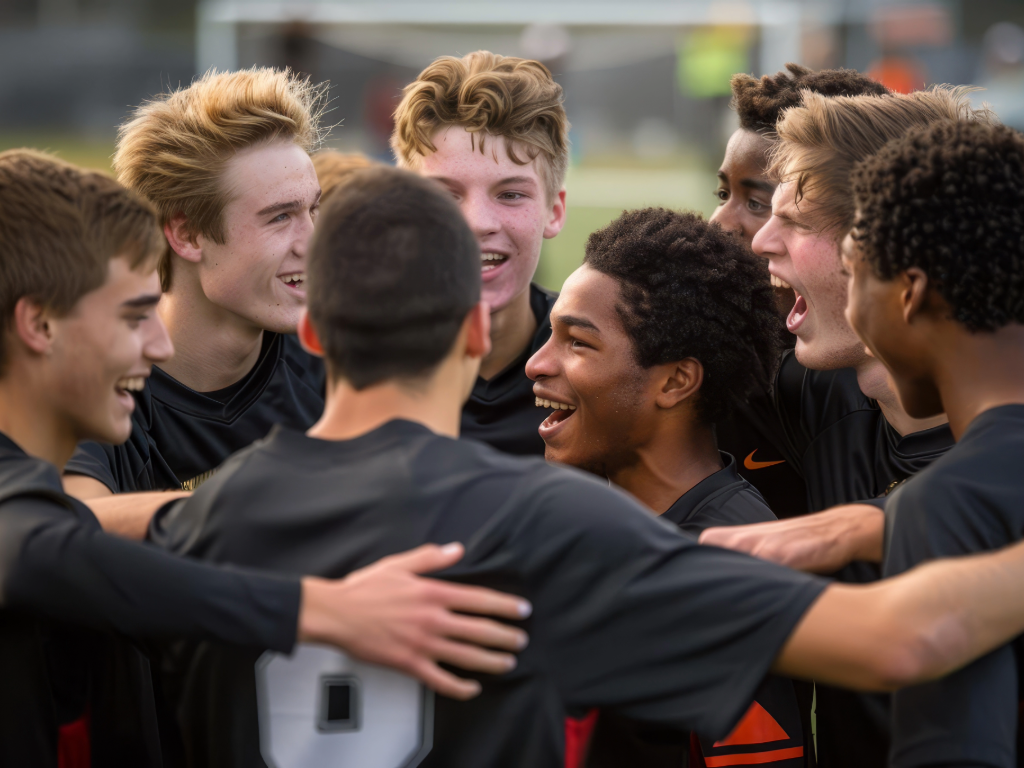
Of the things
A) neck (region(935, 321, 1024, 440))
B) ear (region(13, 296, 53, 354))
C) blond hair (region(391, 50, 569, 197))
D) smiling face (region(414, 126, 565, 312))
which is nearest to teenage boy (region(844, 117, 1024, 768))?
neck (region(935, 321, 1024, 440))

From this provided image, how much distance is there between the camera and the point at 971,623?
5.96ft

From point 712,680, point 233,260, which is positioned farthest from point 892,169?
point 233,260

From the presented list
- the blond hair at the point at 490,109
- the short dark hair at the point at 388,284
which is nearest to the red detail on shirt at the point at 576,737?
the short dark hair at the point at 388,284

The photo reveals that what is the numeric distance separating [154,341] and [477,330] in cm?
88

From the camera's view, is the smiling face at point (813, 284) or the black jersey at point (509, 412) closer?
the smiling face at point (813, 284)

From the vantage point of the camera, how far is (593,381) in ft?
10.2

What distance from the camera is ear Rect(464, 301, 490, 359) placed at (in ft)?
6.75

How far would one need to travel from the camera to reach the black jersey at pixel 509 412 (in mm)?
3812

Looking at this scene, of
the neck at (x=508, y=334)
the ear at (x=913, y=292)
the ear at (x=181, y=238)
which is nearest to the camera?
the ear at (x=913, y=292)

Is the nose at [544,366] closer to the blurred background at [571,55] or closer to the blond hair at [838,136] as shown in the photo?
the blond hair at [838,136]

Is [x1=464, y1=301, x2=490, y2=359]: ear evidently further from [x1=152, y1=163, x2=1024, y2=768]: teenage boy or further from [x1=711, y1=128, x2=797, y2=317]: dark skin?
[x1=711, y1=128, x2=797, y2=317]: dark skin

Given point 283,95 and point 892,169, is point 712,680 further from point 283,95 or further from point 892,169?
point 283,95

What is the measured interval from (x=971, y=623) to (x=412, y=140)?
3084mm

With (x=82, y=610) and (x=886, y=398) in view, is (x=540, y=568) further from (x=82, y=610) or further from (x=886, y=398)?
(x=886, y=398)
